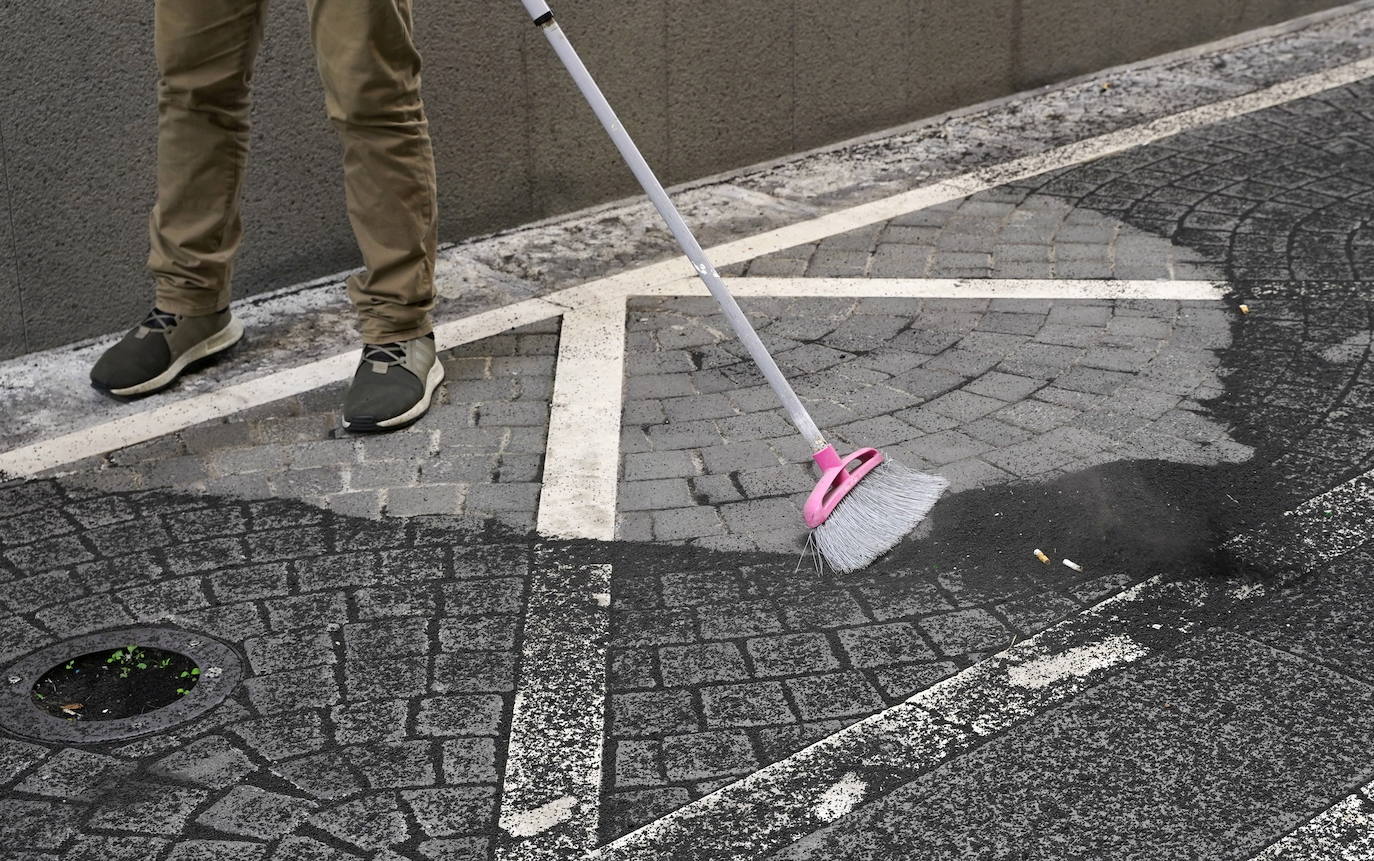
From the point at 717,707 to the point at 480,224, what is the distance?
3.15 m

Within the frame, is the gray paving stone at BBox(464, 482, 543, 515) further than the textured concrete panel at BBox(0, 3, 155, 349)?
No

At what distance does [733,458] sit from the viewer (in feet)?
13.8

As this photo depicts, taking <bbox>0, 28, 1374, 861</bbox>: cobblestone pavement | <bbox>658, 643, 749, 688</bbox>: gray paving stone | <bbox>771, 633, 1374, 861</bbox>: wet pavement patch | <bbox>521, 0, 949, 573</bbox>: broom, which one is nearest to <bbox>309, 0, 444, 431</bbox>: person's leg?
<bbox>0, 28, 1374, 861</bbox>: cobblestone pavement

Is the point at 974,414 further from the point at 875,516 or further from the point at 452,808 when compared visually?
the point at 452,808

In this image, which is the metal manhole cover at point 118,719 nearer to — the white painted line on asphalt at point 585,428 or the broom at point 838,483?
the white painted line on asphalt at point 585,428

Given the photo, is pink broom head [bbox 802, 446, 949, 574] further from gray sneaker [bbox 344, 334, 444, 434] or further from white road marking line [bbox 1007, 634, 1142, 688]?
gray sneaker [bbox 344, 334, 444, 434]

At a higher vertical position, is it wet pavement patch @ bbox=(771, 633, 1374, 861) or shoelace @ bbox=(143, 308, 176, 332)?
shoelace @ bbox=(143, 308, 176, 332)

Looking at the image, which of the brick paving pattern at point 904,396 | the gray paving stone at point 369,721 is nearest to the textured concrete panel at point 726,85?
the brick paving pattern at point 904,396

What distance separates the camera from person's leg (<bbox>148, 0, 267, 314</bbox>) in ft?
14.2

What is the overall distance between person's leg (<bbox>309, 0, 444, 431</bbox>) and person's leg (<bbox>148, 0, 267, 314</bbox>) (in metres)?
0.26

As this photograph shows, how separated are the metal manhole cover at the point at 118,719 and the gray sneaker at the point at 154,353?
1.34 meters

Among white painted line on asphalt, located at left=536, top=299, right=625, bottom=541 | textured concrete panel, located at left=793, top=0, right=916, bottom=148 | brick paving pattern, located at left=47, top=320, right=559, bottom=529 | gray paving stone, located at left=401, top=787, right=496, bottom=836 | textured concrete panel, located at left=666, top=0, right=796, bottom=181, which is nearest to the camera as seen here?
gray paving stone, located at left=401, top=787, right=496, bottom=836

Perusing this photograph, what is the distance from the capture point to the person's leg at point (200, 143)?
4.32m

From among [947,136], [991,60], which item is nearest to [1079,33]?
[991,60]
